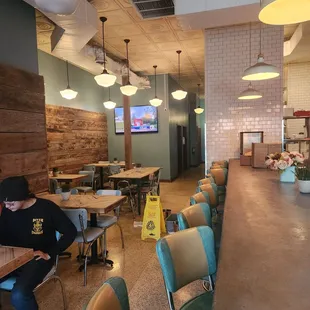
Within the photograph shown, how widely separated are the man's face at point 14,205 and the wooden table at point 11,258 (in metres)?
0.38

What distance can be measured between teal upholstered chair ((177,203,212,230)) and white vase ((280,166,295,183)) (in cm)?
130

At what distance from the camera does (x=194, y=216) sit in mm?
2021

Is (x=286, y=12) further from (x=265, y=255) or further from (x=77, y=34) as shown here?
(x=77, y=34)

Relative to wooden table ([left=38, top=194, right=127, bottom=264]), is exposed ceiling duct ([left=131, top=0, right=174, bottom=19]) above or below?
above

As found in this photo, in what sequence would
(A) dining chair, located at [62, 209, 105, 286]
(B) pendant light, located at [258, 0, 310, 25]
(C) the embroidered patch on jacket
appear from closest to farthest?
(B) pendant light, located at [258, 0, 310, 25], (C) the embroidered patch on jacket, (A) dining chair, located at [62, 209, 105, 286]

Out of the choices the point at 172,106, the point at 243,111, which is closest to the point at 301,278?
the point at 243,111

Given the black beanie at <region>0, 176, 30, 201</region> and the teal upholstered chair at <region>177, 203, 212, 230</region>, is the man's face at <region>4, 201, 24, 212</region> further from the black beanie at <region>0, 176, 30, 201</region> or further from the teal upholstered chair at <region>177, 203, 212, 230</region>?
the teal upholstered chair at <region>177, 203, 212, 230</region>

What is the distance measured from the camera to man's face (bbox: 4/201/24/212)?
2109 millimetres

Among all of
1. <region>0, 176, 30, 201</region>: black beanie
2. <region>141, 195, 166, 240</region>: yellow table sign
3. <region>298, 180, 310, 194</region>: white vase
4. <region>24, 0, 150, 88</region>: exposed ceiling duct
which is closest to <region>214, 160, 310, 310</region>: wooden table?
<region>298, 180, 310, 194</region>: white vase

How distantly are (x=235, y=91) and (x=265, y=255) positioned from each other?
4728mm

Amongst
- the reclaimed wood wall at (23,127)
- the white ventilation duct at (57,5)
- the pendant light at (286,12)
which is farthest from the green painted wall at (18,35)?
the pendant light at (286,12)

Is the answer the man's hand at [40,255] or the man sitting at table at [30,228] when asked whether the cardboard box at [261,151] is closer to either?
the man sitting at table at [30,228]

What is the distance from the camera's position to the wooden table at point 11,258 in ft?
5.26

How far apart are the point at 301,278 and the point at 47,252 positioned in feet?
6.31
